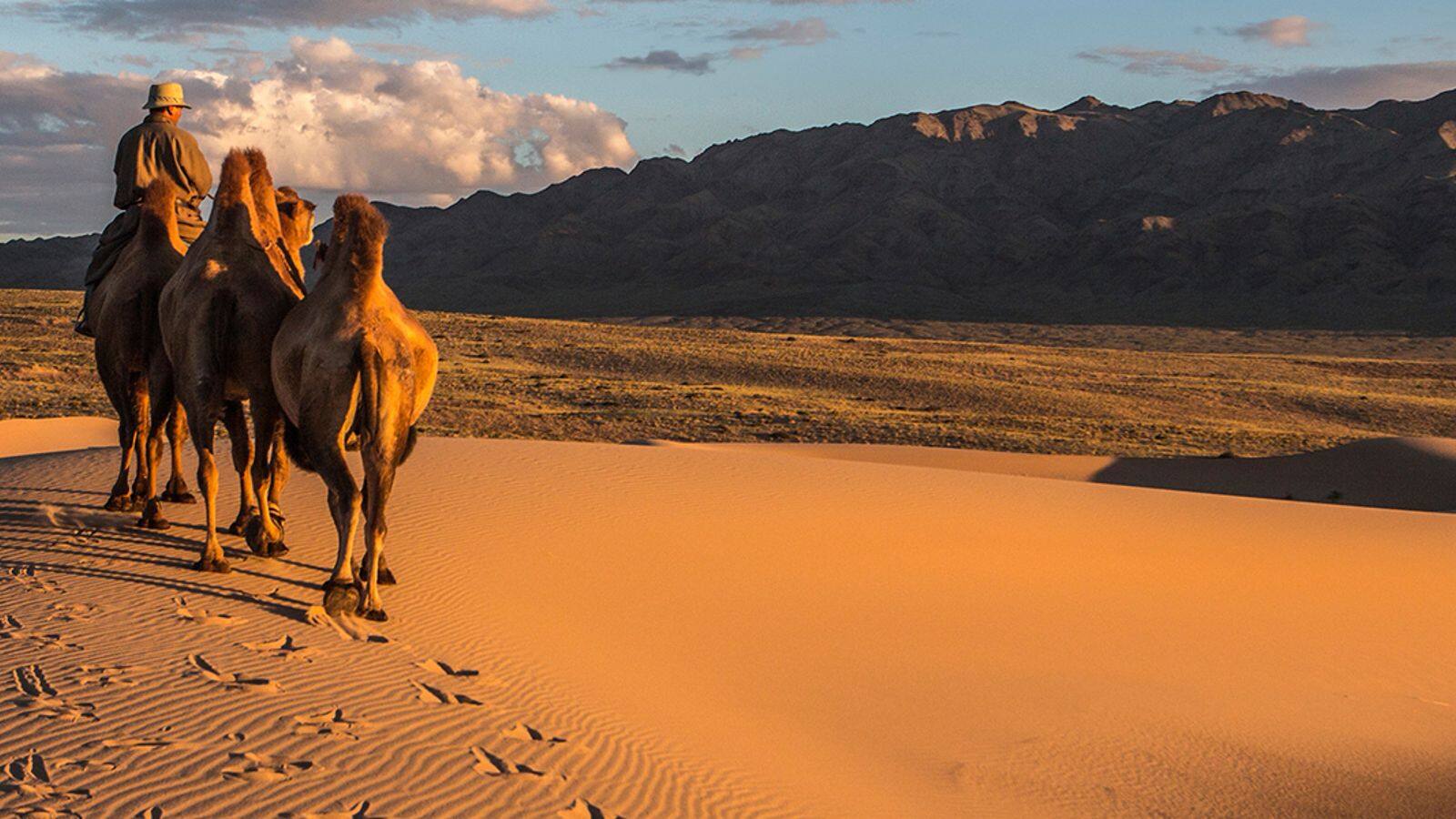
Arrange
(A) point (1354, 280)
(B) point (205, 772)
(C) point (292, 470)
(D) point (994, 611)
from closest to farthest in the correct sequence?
(B) point (205, 772) < (D) point (994, 611) < (C) point (292, 470) < (A) point (1354, 280)

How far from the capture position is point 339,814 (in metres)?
5.32

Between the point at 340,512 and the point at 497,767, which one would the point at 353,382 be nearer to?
the point at 340,512

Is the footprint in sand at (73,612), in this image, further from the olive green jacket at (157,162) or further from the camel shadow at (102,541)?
the olive green jacket at (157,162)

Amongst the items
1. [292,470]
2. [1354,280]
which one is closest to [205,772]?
[292,470]

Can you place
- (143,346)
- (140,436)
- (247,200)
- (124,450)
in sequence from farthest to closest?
(124,450) < (140,436) < (143,346) < (247,200)

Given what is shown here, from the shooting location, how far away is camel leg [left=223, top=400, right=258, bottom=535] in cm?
907

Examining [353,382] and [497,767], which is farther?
[353,382]

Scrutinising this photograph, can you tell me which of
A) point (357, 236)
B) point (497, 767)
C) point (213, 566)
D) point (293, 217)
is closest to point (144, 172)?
point (293, 217)

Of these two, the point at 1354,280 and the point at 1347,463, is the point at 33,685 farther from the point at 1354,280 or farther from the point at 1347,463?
the point at 1354,280

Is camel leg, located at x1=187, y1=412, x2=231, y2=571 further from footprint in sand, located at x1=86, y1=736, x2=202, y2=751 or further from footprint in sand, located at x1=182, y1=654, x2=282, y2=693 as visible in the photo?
footprint in sand, located at x1=86, y1=736, x2=202, y2=751

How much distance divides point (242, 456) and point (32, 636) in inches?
85.9

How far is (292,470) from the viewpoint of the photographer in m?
13.7

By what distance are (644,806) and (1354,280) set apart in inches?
4881

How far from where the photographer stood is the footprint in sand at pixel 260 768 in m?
5.51
